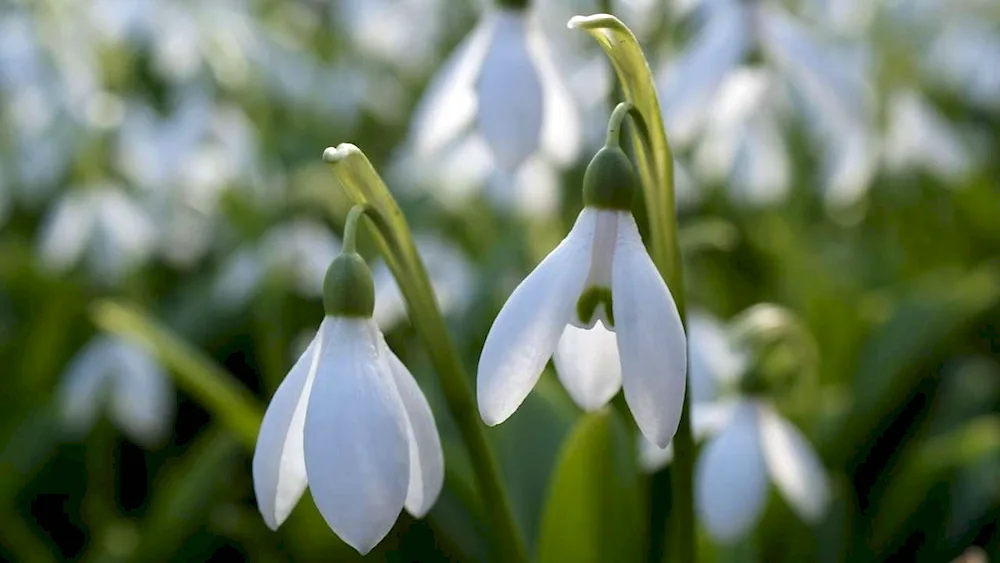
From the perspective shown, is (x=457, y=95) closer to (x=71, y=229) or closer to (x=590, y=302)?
(x=590, y=302)

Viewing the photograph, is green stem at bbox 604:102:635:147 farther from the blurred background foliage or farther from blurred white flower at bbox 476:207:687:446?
the blurred background foliage

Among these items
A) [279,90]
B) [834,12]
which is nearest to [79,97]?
[279,90]

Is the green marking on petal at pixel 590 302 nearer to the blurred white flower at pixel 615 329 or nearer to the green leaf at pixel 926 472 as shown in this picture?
the blurred white flower at pixel 615 329

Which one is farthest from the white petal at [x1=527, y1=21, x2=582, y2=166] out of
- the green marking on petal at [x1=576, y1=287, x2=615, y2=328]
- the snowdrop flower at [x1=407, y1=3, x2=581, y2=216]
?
the green marking on petal at [x1=576, y1=287, x2=615, y2=328]

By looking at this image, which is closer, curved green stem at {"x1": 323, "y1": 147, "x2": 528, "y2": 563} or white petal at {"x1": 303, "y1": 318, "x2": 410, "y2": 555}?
white petal at {"x1": 303, "y1": 318, "x2": 410, "y2": 555}

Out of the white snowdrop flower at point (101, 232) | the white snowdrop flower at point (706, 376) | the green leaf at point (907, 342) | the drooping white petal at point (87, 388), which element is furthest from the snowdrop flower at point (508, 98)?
the white snowdrop flower at point (101, 232)

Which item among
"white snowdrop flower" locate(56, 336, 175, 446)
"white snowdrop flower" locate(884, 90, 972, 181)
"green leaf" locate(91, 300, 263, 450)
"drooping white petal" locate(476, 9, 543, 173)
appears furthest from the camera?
"white snowdrop flower" locate(884, 90, 972, 181)
